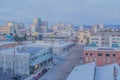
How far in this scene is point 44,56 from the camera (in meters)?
9.13

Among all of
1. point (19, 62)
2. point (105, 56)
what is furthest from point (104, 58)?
point (19, 62)

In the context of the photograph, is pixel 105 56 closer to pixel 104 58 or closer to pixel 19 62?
pixel 104 58

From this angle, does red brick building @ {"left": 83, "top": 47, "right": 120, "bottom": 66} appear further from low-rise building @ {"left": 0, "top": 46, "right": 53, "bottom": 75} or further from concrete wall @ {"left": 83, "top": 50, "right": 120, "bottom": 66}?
low-rise building @ {"left": 0, "top": 46, "right": 53, "bottom": 75}

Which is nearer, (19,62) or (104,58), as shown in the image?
(19,62)

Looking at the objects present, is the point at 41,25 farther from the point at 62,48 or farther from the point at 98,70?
the point at 98,70

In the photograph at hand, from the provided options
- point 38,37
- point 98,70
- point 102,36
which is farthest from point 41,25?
point 98,70

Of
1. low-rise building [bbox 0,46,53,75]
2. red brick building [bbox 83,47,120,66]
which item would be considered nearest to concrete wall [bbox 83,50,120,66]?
red brick building [bbox 83,47,120,66]

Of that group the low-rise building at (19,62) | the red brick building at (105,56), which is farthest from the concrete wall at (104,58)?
the low-rise building at (19,62)

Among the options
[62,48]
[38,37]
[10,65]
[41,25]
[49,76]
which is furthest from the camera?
[41,25]

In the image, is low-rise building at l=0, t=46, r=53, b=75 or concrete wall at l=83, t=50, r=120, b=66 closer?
low-rise building at l=0, t=46, r=53, b=75

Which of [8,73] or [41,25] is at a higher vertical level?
[41,25]

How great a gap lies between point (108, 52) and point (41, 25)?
35.2m

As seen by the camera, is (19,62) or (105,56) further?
(105,56)

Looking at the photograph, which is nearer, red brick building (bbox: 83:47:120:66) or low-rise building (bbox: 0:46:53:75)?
low-rise building (bbox: 0:46:53:75)
